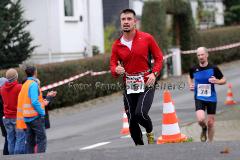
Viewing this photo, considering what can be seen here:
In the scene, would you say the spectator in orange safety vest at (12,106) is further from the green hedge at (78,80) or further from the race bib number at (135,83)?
the green hedge at (78,80)

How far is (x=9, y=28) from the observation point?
23.1 m

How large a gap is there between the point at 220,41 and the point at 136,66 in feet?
78.7

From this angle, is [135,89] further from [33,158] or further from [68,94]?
[68,94]

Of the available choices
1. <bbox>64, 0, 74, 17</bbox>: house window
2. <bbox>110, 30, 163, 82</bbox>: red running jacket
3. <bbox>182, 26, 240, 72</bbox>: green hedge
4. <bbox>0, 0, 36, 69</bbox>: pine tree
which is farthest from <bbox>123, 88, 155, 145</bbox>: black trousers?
<bbox>64, 0, 74, 17</bbox>: house window

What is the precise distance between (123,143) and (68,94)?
8862 millimetres

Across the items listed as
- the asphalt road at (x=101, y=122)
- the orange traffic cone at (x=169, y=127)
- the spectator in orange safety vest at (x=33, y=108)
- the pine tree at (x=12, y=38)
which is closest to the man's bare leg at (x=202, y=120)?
the orange traffic cone at (x=169, y=127)

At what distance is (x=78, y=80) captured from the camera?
22328 mm

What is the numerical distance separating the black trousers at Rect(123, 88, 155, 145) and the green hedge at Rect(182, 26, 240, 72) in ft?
65.2

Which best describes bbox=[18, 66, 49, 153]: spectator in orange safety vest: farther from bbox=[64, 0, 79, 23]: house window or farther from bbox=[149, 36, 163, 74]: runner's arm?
bbox=[64, 0, 79, 23]: house window

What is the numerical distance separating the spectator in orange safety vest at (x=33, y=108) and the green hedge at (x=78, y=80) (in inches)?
361

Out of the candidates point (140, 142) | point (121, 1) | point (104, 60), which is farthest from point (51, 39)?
point (140, 142)

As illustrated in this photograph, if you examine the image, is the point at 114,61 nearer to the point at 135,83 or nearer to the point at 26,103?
the point at 135,83

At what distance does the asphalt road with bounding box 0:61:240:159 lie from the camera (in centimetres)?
1312

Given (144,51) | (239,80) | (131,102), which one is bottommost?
(239,80)
